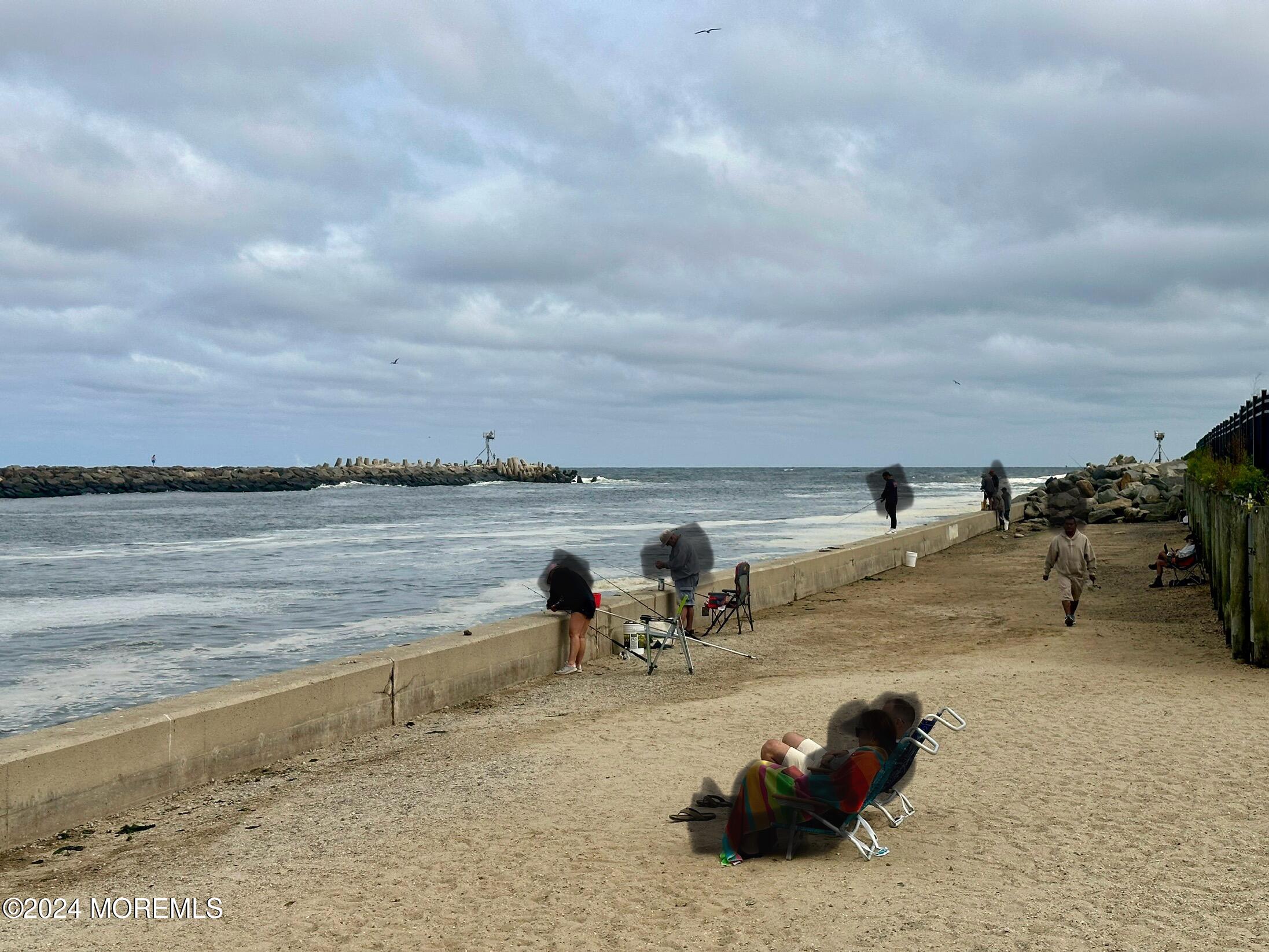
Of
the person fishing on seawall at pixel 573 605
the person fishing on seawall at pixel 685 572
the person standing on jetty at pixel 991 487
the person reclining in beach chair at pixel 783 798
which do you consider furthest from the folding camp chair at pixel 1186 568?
the person reclining in beach chair at pixel 783 798

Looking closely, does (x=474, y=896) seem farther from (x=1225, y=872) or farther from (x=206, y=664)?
(x=206, y=664)

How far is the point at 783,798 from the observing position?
5.60m

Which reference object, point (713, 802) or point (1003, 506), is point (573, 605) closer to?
point (713, 802)

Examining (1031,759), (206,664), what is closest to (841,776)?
(1031,759)

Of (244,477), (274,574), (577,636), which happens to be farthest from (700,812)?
(244,477)

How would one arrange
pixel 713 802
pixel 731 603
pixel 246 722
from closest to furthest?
1. pixel 713 802
2. pixel 246 722
3. pixel 731 603

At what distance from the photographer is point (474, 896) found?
16.9ft

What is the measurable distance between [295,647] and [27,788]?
968 cm

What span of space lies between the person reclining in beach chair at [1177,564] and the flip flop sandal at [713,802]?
1241 centimetres

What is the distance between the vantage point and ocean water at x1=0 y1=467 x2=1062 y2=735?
47.6 feet

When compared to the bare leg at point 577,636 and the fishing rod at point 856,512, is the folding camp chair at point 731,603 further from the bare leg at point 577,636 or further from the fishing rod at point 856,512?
the fishing rod at point 856,512

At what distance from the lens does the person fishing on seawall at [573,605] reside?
11.4m

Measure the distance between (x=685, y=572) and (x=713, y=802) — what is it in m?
6.96

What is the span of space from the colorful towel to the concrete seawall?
3535mm
